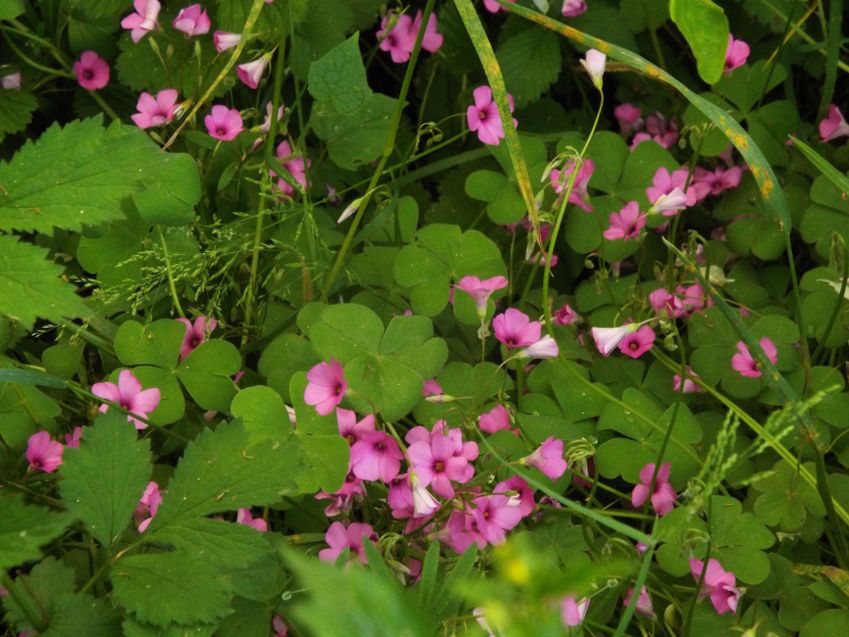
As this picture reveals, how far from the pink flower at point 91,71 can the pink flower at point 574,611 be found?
1.51 metres

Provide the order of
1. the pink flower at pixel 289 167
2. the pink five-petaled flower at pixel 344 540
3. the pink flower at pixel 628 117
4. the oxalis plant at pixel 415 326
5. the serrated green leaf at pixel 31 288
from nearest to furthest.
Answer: the serrated green leaf at pixel 31 288, the oxalis plant at pixel 415 326, the pink five-petaled flower at pixel 344 540, the pink flower at pixel 289 167, the pink flower at pixel 628 117

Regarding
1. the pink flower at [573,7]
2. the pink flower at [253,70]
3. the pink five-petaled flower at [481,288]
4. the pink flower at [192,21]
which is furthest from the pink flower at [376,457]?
the pink flower at [573,7]

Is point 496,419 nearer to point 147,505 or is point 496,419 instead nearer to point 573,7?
point 147,505

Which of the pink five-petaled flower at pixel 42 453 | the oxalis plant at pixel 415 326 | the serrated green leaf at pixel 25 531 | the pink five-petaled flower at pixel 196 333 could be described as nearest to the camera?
the serrated green leaf at pixel 25 531

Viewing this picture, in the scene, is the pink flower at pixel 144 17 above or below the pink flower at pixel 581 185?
above

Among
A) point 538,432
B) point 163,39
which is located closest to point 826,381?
point 538,432

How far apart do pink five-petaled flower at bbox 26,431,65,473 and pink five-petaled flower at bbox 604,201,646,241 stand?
1.13 meters

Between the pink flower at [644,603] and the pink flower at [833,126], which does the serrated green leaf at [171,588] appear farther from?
the pink flower at [833,126]

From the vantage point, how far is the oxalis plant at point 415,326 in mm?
1343

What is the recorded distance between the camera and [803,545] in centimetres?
177

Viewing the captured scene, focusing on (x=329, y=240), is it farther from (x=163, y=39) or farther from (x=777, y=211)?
(x=777, y=211)

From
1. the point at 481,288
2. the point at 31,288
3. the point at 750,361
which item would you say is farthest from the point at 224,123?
the point at 750,361

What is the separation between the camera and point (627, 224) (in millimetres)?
1996

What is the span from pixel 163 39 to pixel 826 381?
1543mm
